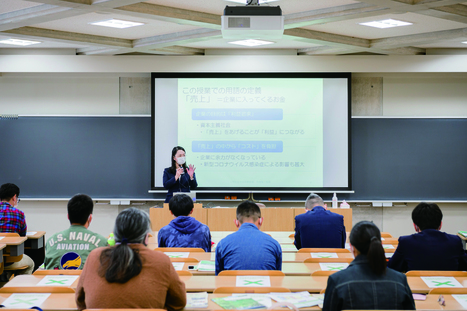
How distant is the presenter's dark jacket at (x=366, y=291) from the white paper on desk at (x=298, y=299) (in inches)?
10.5

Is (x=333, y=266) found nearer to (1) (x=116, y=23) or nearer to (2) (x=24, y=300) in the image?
(2) (x=24, y=300)

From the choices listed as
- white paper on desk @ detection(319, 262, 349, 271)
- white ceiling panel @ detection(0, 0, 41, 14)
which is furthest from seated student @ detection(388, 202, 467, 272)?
white ceiling panel @ detection(0, 0, 41, 14)

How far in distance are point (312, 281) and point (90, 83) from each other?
5.54 metres

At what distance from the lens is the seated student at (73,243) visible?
3027mm

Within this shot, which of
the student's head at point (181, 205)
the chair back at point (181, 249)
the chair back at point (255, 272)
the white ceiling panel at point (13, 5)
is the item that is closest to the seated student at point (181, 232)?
the student's head at point (181, 205)

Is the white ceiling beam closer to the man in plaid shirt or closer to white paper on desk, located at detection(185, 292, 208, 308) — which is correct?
white paper on desk, located at detection(185, 292, 208, 308)

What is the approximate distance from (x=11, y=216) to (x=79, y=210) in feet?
6.90

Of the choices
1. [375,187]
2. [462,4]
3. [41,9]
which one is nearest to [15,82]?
[41,9]

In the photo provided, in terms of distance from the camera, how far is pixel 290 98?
6.84 meters

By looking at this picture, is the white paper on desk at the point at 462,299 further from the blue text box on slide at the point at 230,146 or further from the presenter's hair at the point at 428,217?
the blue text box on slide at the point at 230,146

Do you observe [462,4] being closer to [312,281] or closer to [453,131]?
[453,131]

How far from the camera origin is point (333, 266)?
3.26 metres

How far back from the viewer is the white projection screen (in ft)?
22.3

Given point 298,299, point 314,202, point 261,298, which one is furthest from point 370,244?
point 314,202
